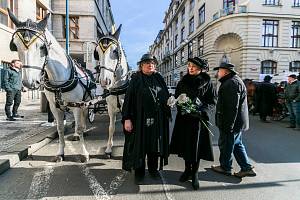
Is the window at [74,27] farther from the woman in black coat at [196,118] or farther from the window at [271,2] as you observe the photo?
the woman in black coat at [196,118]

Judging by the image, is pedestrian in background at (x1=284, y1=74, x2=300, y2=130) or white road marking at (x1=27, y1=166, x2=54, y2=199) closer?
white road marking at (x1=27, y1=166, x2=54, y2=199)

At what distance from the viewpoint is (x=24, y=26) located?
452cm

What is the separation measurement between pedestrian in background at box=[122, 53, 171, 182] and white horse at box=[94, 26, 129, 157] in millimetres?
576

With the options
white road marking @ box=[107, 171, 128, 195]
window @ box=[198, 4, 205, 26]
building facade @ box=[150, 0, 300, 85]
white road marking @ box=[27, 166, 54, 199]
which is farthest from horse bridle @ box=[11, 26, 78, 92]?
window @ box=[198, 4, 205, 26]

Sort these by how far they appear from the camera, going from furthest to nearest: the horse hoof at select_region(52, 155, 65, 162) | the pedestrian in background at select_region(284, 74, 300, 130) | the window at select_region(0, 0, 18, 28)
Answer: the window at select_region(0, 0, 18, 28) < the pedestrian in background at select_region(284, 74, 300, 130) < the horse hoof at select_region(52, 155, 65, 162)

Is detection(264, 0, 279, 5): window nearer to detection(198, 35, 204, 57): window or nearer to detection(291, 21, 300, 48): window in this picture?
detection(291, 21, 300, 48): window

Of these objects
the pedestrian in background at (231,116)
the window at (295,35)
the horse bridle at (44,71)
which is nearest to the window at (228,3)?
the window at (295,35)

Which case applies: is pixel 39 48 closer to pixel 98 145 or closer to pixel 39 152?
pixel 39 152

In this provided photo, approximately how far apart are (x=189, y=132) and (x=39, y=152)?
373 cm

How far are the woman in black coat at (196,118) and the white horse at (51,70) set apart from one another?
7.08ft

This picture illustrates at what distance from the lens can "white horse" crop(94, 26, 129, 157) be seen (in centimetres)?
504

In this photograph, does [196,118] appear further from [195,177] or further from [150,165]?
[150,165]

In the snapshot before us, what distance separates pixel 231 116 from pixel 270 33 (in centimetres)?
3345

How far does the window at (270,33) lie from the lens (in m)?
34.4
